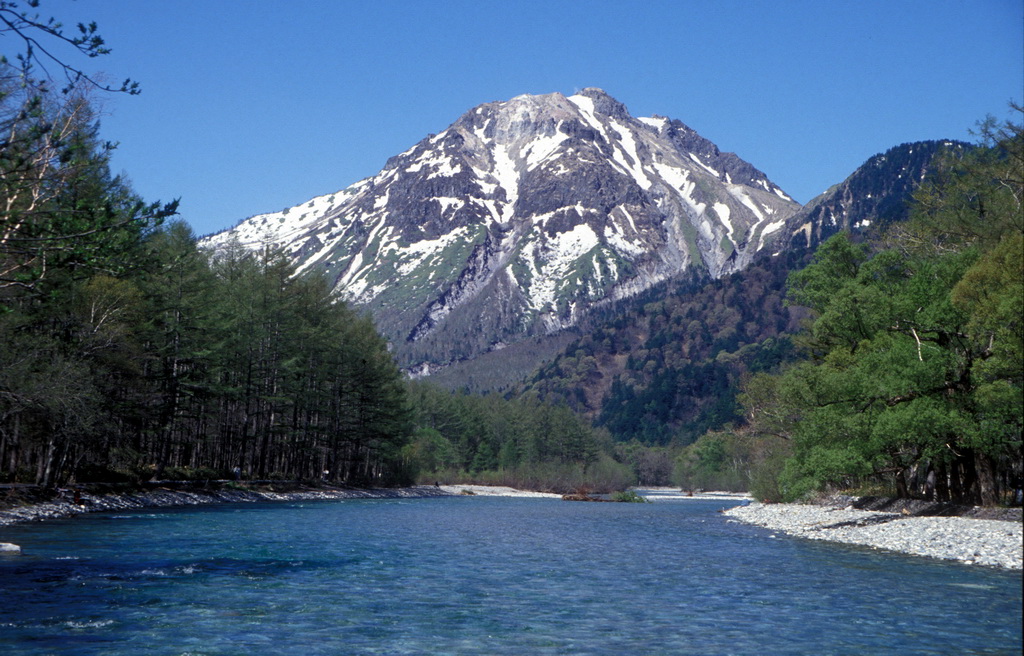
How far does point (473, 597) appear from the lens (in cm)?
2050

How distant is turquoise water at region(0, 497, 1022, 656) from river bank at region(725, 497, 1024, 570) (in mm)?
1468

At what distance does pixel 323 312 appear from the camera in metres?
83.3

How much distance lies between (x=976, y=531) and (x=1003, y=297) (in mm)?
8935

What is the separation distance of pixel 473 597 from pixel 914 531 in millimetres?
22095

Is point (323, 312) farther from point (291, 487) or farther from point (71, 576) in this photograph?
point (71, 576)

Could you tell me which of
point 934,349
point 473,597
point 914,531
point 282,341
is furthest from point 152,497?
point 934,349

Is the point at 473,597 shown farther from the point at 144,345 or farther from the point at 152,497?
the point at 144,345

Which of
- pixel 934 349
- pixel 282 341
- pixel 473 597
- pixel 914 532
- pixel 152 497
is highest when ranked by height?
pixel 282 341

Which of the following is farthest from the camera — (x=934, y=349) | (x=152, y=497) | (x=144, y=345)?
(x=144, y=345)

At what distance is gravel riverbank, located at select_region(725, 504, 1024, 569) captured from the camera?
1073 inches

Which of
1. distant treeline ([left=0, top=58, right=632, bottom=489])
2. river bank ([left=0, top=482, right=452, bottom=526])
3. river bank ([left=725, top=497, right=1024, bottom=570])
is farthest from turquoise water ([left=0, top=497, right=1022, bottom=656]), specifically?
distant treeline ([left=0, top=58, right=632, bottom=489])

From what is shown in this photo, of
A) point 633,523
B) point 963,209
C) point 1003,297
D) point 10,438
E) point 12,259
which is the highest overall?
point 963,209

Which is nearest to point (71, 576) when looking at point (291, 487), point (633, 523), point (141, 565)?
point (141, 565)

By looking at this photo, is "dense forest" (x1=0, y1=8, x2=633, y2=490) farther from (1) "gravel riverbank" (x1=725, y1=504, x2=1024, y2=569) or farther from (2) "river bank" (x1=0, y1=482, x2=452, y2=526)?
(1) "gravel riverbank" (x1=725, y1=504, x2=1024, y2=569)
